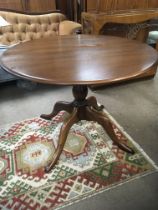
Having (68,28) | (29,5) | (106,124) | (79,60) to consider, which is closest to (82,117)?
(106,124)

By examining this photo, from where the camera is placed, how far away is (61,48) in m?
1.22

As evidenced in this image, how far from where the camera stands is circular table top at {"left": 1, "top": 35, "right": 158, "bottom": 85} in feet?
2.79

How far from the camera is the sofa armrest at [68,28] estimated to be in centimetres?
211

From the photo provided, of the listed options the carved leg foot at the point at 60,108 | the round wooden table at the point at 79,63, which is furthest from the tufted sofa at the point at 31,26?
the round wooden table at the point at 79,63

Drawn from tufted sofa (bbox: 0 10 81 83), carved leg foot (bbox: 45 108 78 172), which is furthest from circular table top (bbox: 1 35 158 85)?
tufted sofa (bbox: 0 10 81 83)

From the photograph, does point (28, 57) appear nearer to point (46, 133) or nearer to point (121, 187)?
point (46, 133)

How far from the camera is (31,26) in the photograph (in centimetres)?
Result: 235

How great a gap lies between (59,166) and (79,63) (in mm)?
698

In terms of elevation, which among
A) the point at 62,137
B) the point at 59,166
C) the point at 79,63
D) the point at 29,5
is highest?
the point at 29,5

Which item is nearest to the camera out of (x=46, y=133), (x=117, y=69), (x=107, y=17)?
(x=117, y=69)

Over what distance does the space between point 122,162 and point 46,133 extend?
64 centimetres

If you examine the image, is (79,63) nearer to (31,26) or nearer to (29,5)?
(31,26)

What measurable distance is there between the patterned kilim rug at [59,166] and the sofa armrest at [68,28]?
1.11 m

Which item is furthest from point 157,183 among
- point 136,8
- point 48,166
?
point 136,8
